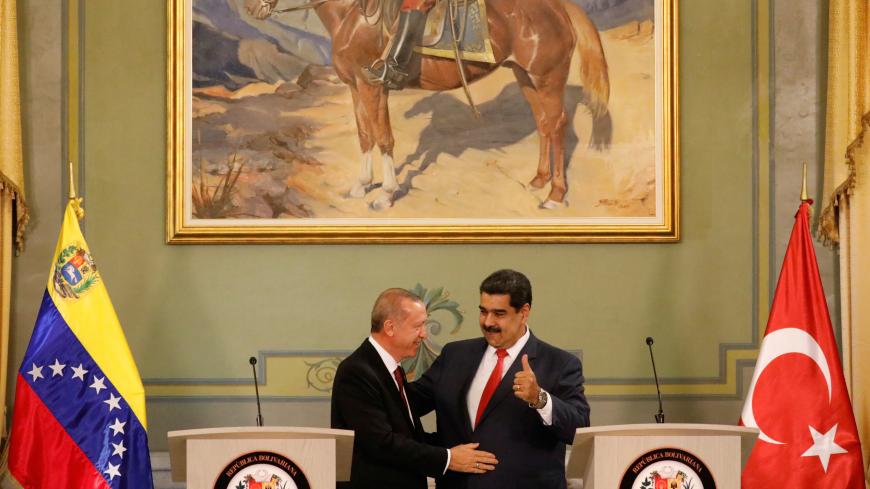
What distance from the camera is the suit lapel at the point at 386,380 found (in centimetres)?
412

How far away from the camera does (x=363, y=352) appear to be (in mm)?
4168

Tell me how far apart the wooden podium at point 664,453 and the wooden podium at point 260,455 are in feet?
2.83

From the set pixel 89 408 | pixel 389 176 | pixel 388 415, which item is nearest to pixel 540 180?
pixel 389 176

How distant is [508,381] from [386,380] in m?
0.47

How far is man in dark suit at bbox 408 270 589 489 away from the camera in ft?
13.3

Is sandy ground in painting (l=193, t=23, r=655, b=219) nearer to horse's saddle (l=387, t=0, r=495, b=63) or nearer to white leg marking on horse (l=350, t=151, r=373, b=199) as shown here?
white leg marking on horse (l=350, t=151, r=373, b=199)

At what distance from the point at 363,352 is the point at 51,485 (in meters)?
1.72

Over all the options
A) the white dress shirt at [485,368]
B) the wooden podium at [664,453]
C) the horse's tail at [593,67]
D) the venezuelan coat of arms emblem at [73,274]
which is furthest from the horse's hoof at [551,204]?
the venezuelan coat of arms emblem at [73,274]

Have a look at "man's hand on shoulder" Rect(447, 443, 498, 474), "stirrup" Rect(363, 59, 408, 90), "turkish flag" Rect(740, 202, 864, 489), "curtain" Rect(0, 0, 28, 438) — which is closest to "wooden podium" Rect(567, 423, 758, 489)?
"man's hand on shoulder" Rect(447, 443, 498, 474)

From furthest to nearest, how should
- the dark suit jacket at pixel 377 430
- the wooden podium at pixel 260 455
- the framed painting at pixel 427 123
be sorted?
the framed painting at pixel 427 123 → the dark suit jacket at pixel 377 430 → the wooden podium at pixel 260 455

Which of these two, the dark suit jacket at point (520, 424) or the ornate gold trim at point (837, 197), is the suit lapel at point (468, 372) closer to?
the dark suit jacket at point (520, 424)

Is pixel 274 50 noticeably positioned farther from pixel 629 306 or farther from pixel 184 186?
pixel 629 306

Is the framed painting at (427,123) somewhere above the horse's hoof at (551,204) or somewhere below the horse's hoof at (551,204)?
above

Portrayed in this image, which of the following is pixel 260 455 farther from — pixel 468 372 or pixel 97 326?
pixel 97 326
